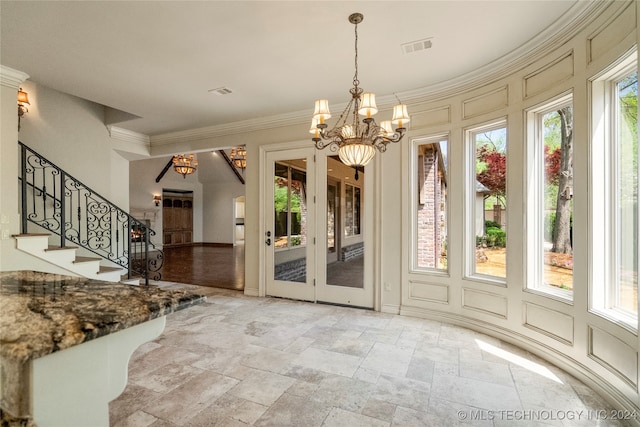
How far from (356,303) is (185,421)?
288 centimetres

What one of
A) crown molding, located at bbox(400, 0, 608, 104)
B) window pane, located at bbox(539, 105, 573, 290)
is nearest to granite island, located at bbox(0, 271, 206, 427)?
window pane, located at bbox(539, 105, 573, 290)

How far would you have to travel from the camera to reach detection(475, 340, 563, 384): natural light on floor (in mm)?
2682

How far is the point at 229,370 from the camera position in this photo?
2.72 meters

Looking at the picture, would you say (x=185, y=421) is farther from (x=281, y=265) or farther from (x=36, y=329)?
(x=281, y=265)

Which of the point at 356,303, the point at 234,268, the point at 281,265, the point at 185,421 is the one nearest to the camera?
the point at 185,421

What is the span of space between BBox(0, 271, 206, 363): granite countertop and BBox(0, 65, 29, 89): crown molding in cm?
348

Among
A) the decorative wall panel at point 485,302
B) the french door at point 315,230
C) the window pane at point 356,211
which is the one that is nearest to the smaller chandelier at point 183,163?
the french door at point 315,230

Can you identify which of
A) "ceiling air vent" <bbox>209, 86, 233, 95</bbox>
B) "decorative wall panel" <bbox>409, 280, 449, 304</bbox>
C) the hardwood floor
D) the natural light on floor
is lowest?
the hardwood floor

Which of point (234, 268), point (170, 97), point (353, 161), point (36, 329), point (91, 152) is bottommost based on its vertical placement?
point (234, 268)

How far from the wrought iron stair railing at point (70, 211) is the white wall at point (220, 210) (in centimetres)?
799

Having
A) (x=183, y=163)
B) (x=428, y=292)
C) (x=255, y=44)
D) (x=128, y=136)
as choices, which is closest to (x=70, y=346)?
(x=255, y=44)

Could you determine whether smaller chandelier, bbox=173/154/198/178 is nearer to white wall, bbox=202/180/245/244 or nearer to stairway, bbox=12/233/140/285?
white wall, bbox=202/180/245/244

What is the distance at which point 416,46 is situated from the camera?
119 inches

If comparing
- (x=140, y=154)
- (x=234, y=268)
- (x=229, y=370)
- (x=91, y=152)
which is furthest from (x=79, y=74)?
(x=234, y=268)
